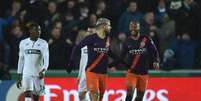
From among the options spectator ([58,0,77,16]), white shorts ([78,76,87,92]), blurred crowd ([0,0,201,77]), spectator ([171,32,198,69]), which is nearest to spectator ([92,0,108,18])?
blurred crowd ([0,0,201,77])

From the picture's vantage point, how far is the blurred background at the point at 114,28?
19750mm

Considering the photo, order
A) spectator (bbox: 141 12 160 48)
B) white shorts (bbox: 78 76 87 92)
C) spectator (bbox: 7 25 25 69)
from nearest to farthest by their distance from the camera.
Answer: white shorts (bbox: 78 76 87 92)
spectator (bbox: 7 25 25 69)
spectator (bbox: 141 12 160 48)

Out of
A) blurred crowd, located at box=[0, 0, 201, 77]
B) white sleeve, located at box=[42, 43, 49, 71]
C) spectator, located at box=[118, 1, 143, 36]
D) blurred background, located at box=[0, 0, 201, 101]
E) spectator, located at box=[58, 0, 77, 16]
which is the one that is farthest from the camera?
spectator, located at box=[58, 0, 77, 16]

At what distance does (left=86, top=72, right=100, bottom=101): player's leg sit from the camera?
16547 millimetres

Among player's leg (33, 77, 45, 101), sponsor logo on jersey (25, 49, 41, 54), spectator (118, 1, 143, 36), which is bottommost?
player's leg (33, 77, 45, 101)

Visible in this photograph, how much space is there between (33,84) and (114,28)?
15.3ft

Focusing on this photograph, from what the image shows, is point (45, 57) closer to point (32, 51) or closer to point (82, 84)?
point (32, 51)

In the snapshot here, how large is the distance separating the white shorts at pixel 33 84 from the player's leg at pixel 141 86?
2197 mm

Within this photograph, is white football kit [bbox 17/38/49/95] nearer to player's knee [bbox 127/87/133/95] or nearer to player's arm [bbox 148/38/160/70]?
player's knee [bbox 127/87/133/95]

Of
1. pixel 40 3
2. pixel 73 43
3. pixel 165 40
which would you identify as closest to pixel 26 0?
pixel 40 3

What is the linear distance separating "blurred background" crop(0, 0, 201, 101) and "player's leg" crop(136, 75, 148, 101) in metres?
1.80

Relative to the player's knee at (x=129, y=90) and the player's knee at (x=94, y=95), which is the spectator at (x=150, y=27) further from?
the player's knee at (x=94, y=95)

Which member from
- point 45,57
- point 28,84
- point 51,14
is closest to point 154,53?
point 45,57

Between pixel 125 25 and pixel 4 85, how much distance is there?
389 centimetres
